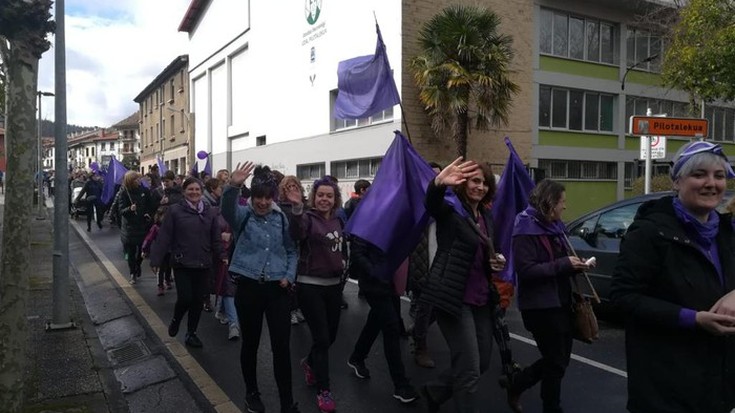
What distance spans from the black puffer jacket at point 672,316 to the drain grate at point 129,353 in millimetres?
5110

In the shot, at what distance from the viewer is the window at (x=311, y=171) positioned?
2353cm

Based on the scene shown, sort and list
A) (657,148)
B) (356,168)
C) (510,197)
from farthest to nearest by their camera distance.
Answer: (356,168), (657,148), (510,197)

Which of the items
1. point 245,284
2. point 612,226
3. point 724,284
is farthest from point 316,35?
point 724,284

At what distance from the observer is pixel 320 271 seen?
15.6ft

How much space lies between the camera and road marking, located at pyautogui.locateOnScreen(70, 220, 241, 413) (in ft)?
15.9

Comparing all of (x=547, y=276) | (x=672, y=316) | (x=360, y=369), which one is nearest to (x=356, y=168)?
(x=360, y=369)

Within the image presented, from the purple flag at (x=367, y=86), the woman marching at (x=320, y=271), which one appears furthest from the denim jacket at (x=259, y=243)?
the purple flag at (x=367, y=86)

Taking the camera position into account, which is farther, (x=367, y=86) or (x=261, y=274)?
(x=367, y=86)

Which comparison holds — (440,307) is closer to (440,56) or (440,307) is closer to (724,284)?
(724,284)

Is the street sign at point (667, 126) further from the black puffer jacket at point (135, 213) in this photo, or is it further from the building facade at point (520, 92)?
the black puffer jacket at point (135, 213)

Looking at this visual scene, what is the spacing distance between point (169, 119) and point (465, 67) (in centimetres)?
3481

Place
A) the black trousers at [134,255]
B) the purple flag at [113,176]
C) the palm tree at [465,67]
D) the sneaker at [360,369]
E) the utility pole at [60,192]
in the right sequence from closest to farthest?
the sneaker at [360,369] → the utility pole at [60,192] → the black trousers at [134,255] → the purple flag at [113,176] → the palm tree at [465,67]

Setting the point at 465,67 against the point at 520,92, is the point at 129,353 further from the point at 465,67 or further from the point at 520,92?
the point at 520,92

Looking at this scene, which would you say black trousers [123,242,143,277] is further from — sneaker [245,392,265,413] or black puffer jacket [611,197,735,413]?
black puffer jacket [611,197,735,413]
